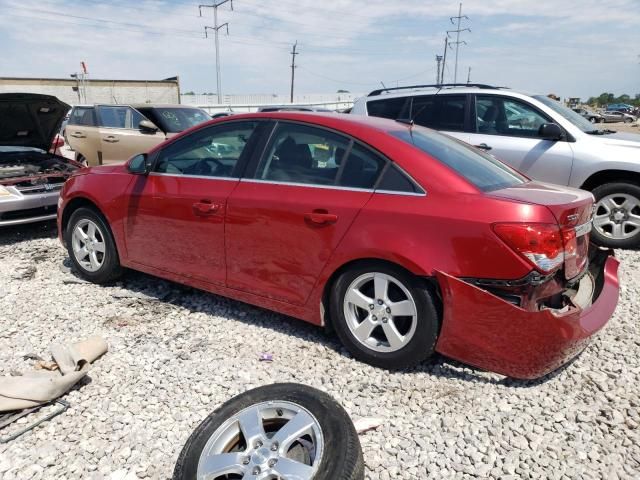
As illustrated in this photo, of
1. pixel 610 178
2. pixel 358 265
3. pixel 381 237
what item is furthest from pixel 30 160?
pixel 610 178

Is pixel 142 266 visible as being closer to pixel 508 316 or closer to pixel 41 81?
pixel 508 316

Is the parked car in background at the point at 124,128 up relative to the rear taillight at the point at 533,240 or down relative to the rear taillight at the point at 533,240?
up

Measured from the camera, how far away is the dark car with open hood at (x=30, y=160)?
19.9 feet

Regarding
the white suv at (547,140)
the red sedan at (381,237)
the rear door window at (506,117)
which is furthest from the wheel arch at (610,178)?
the red sedan at (381,237)

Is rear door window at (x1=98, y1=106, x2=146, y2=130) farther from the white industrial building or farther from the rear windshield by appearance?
the white industrial building

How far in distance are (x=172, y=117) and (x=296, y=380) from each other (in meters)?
7.80

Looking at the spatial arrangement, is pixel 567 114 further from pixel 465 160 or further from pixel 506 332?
pixel 506 332

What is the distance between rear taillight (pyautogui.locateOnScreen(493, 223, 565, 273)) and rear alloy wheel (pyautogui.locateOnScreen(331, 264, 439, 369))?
0.54 metres

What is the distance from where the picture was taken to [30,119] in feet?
21.9

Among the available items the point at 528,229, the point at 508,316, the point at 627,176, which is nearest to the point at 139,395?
the point at 508,316

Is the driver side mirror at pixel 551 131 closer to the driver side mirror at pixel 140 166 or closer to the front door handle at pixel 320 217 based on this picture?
the front door handle at pixel 320 217

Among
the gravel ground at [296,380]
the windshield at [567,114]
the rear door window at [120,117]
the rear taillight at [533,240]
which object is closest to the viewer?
the gravel ground at [296,380]

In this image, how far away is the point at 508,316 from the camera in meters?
2.71

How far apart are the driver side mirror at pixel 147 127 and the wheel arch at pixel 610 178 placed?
7.04 m
